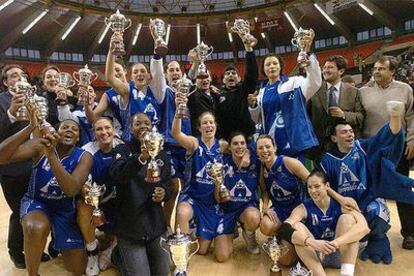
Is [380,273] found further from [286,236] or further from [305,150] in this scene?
[305,150]

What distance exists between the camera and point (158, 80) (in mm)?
2949

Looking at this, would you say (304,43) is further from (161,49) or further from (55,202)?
(55,202)

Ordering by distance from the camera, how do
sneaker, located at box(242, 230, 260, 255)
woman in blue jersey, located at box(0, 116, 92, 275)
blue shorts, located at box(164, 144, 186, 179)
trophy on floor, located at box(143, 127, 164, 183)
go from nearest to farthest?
trophy on floor, located at box(143, 127, 164, 183)
woman in blue jersey, located at box(0, 116, 92, 275)
sneaker, located at box(242, 230, 260, 255)
blue shorts, located at box(164, 144, 186, 179)

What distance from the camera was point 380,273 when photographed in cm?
252

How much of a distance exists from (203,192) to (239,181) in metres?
0.30

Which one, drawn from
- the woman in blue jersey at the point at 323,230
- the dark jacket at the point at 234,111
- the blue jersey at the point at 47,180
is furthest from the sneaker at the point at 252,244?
the blue jersey at the point at 47,180

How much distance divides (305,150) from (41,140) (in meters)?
1.92

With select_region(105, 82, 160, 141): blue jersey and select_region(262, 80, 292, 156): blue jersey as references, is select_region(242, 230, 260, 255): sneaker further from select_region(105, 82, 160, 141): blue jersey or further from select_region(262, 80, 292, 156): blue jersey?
select_region(105, 82, 160, 141): blue jersey

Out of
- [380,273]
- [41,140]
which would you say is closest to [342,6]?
[380,273]

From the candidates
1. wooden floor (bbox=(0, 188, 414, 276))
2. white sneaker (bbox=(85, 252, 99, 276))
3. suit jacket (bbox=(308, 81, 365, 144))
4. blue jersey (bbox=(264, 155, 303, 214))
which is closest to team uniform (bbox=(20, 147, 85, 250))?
white sneaker (bbox=(85, 252, 99, 276))

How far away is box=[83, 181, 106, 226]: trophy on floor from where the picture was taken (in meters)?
2.46

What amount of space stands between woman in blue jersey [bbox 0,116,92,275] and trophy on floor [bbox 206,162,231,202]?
83 cm

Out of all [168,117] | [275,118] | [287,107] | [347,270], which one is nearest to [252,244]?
[347,270]

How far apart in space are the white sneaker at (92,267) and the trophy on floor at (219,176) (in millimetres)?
1004
